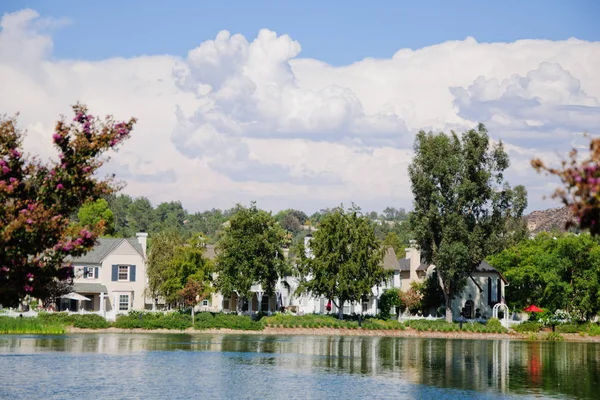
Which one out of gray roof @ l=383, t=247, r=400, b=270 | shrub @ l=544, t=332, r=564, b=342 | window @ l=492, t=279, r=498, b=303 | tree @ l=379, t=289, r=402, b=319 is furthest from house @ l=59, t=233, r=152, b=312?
shrub @ l=544, t=332, r=564, b=342

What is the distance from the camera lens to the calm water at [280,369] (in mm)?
36094

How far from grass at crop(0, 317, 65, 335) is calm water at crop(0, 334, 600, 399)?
5.18 metres

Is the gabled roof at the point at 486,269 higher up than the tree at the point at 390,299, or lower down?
higher up

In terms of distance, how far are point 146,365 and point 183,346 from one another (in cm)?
1404

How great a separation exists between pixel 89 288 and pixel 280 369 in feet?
153

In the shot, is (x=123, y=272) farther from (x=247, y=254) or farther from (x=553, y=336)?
(x=553, y=336)

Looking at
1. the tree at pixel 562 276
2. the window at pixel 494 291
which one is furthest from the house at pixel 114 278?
the tree at pixel 562 276

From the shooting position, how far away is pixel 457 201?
273ft

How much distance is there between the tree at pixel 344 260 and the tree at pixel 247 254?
10.8 ft

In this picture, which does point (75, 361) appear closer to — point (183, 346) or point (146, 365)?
point (146, 365)

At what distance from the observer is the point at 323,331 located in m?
79.8

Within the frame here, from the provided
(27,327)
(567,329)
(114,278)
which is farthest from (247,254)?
(567,329)

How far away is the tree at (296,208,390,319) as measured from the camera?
81.8 metres

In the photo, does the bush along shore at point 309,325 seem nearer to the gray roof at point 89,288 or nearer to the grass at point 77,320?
the grass at point 77,320
